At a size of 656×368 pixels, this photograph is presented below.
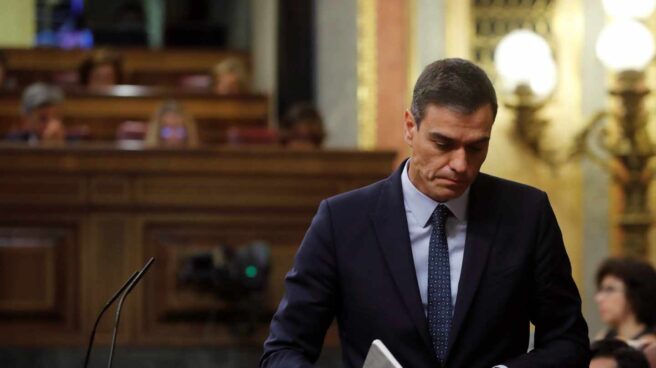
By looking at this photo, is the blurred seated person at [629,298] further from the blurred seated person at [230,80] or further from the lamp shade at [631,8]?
the blurred seated person at [230,80]

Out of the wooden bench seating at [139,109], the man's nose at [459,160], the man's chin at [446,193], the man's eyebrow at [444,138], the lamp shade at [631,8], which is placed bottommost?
the wooden bench seating at [139,109]

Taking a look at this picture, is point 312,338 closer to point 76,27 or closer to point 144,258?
point 144,258

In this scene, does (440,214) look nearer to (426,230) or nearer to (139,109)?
(426,230)

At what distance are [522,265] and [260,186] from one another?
4743mm

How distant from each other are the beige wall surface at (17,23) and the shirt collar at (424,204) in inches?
477

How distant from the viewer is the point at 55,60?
478 inches

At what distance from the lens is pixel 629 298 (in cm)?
520

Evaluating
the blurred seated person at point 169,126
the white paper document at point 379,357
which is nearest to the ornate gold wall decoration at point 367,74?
the blurred seated person at point 169,126

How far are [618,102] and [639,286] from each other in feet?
12.0

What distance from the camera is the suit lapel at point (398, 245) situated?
2598 mm

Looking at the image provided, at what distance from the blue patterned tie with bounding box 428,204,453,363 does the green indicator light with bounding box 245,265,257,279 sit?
4.31 metres

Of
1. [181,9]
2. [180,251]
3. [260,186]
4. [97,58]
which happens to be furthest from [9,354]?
[181,9]

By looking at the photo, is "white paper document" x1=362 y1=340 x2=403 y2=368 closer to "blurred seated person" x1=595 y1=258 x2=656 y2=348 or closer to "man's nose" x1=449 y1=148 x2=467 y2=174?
"man's nose" x1=449 y1=148 x2=467 y2=174

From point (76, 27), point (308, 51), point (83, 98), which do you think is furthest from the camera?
point (76, 27)
